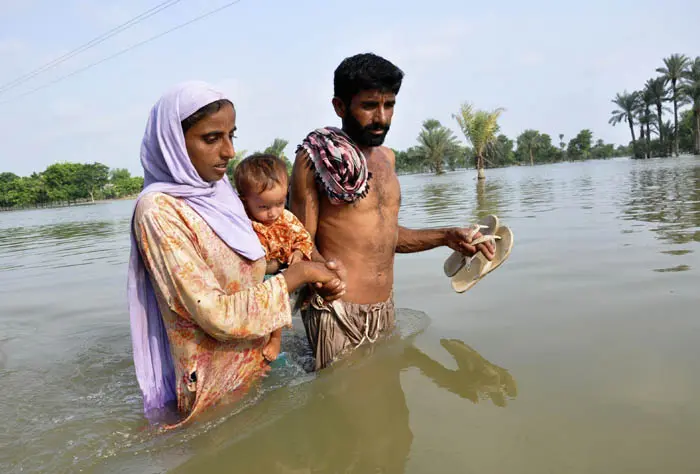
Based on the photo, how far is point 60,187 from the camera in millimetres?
63531

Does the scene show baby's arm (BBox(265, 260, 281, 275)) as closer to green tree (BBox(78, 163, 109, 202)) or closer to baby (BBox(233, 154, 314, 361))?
baby (BBox(233, 154, 314, 361))

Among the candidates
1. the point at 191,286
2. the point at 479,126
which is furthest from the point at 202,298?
the point at 479,126

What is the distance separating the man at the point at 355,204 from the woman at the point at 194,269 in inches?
20.8

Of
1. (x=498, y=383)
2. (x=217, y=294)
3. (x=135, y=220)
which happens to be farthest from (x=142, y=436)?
(x=498, y=383)

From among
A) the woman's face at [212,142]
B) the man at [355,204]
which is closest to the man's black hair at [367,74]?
the man at [355,204]

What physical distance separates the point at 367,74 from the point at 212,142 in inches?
35.2

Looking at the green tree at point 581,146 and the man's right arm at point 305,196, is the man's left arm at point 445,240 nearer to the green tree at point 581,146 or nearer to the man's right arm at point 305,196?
the man's right arm at point 305,196

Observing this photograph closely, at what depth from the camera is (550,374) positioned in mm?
2213

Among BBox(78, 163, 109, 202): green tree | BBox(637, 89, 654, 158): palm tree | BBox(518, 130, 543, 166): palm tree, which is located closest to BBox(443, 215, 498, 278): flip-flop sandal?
BBox(637, 89, 654, 158): palm tree

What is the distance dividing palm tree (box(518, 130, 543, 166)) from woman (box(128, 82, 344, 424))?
76262 millimetres

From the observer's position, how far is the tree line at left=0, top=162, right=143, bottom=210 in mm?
61438

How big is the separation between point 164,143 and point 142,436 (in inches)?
46.4

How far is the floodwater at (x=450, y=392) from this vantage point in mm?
1692

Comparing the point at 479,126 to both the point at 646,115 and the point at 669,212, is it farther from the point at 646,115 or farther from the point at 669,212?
the point at 646,115
